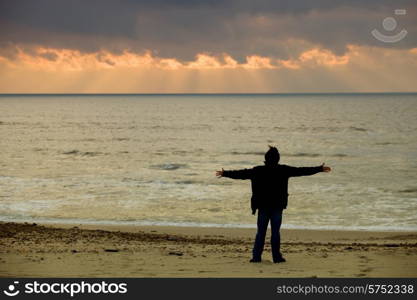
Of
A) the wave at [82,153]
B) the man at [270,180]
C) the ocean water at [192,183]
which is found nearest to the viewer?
the man at [270,180]

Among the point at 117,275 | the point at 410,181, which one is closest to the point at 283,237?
the point at 117,275

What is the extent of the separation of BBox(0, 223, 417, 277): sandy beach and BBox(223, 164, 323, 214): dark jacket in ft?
3.55

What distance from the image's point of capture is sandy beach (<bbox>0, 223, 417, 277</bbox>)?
10.2 meters

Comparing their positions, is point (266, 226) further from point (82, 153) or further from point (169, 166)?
point (82, 153)

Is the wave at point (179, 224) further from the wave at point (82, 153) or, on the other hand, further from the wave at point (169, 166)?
the wave at point (82, 153)

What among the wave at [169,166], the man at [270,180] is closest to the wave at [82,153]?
the wave at [169,166]

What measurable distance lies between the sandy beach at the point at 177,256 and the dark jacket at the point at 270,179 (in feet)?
3.55

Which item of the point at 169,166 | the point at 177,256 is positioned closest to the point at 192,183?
Answer: the point at 169,166

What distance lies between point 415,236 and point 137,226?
7.80 metres

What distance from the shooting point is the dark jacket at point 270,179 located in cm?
1013

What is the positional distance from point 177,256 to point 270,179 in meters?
2.81

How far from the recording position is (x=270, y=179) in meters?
10.2

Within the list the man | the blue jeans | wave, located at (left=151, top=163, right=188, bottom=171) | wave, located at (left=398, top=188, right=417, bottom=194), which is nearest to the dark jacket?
the man

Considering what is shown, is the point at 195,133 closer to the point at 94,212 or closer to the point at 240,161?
the point at 240,161
